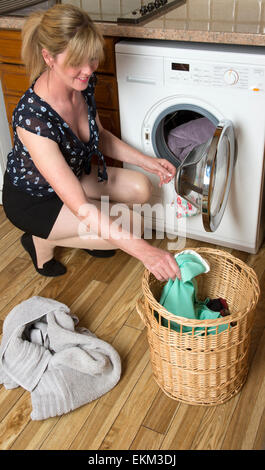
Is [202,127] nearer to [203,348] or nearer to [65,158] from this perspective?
[65,158]

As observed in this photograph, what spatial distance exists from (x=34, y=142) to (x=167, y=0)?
1.04 meters

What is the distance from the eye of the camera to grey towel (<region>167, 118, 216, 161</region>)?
6.89ft

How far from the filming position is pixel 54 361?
5.50 feet

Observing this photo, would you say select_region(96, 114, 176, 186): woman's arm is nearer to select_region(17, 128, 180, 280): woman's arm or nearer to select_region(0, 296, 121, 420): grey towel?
select_region(17, 128, 180, 280): woman's arm

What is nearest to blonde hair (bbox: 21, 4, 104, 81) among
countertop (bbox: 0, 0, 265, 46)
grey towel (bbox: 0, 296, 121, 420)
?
countertop (bbox: 0, 0, 265, 46)

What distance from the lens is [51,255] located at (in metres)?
2.16

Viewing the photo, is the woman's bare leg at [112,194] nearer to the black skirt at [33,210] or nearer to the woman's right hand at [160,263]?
the black skirt at [33,210]

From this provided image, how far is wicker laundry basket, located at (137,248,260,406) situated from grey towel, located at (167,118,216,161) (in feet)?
2.01

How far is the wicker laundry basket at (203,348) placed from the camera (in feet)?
4.55

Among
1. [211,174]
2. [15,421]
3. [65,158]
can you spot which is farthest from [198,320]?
[65,158]

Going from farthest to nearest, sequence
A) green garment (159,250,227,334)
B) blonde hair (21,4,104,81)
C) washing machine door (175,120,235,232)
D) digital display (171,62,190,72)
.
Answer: digital display (171,62,190,72), washing machine door (175,120,235,232), green garment (159,250,227,334), blonde hair (21,4,104,81)

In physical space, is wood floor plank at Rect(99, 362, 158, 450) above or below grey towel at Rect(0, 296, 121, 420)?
below

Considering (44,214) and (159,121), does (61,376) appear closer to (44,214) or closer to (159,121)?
(44,214)

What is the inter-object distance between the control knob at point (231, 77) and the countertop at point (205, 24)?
0.10 meters
